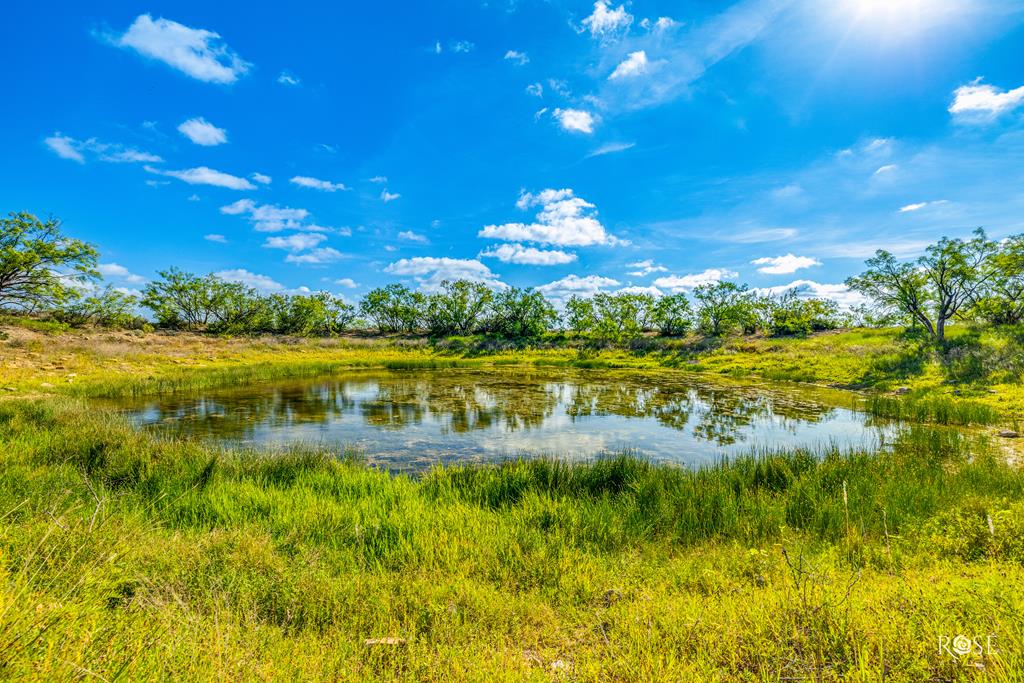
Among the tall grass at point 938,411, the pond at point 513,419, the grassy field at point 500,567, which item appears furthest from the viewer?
the tall grass at point 938,411

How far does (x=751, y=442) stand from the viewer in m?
11.7

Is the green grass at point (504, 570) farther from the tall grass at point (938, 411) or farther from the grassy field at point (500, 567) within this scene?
the tall grass at point (938, 411)

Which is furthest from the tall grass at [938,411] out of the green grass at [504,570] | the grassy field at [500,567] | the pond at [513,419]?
the green grass at [504,570]

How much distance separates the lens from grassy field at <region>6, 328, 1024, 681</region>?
2.54m

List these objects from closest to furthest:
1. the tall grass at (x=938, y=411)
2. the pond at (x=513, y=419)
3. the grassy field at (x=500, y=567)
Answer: the grassy field at (x=500, y=567) < the pond at (x=513, y=419) < the tall grass at (x=938, y=411)

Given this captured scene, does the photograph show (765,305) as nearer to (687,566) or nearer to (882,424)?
(882,424)

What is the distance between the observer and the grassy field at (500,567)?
2.54 meters

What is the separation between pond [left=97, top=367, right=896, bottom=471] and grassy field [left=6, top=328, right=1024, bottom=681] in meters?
2.65

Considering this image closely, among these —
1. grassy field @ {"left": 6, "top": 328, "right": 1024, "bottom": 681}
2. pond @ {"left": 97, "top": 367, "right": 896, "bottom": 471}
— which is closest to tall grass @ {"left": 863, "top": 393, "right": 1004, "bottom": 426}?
pond @ {"left": 97, "top": 367, "right": 896, "bottom": 471}

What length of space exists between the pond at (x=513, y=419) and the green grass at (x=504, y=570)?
3119mm

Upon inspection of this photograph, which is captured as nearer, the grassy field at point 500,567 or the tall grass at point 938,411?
the grassy field at point 500,567

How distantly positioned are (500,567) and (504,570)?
0.27ft

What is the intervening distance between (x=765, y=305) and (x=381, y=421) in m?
52.7

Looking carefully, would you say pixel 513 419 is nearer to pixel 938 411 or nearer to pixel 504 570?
pixel 504 570
